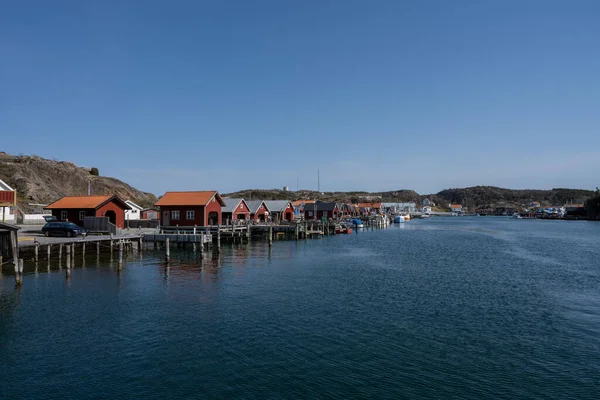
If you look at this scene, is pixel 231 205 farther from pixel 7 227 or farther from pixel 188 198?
pixel 7 227

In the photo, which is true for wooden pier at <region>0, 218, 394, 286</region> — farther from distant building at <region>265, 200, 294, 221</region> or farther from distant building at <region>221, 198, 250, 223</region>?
distant building at <region>265, 200, 294, 221</region>

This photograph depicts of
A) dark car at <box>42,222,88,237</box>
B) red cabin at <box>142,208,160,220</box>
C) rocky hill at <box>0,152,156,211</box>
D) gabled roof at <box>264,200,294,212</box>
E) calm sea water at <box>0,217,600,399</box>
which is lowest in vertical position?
calm sea water at <box>0,217,600,399</box>

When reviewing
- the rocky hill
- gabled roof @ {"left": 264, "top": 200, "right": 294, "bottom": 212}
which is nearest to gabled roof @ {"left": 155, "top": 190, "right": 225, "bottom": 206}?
gabled roof @ {"left": 264, "top": 200, "right": 294, "bottom": 212}

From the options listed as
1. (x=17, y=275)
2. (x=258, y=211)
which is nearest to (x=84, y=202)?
(x=17, y=275)

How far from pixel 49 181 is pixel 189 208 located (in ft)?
235

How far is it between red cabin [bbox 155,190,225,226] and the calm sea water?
2410 cm

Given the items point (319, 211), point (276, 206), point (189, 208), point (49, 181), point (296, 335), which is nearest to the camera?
point (296, 335)

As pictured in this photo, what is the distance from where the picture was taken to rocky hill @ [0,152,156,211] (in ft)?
316

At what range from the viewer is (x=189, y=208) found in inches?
2425

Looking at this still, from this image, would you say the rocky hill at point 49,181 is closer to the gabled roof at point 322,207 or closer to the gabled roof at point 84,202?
the gabled roof at point 84,202

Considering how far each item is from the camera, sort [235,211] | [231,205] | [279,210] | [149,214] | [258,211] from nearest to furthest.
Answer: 1. [235,211]
2. [231,205]
3. [258,211]
4. [149,214]
5. [279,210]

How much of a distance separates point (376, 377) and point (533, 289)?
21235mm

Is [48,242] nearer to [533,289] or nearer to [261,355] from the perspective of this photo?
[261,355]

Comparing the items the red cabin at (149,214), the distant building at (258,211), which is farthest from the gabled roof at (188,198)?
the red cabin at (149,214)
